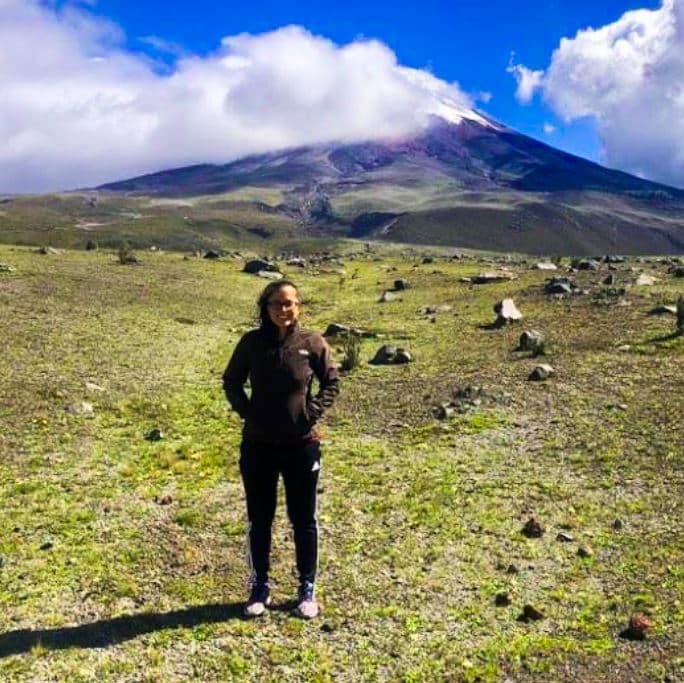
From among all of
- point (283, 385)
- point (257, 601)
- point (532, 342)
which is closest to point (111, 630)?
point (257, 601)

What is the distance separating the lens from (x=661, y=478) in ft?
38.2

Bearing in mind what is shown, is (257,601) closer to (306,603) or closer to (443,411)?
(306,603)

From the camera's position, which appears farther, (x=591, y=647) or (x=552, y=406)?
(x=552, y=406)

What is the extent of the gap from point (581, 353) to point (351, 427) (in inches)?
332

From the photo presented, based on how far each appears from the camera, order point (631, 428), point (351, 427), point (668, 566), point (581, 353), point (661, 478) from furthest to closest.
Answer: point (581, 353), point (351, 427), point (631, 428), point (661, 478), point (668, 566)

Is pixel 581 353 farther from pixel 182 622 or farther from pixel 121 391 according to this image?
pixel 182 622

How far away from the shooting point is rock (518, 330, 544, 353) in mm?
20625

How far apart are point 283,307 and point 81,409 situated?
9212 mm

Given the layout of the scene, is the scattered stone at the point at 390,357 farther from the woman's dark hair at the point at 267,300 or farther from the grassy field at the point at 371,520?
the woman's dark hair at the point at 267,300

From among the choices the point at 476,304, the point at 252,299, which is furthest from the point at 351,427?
the point at 252,299

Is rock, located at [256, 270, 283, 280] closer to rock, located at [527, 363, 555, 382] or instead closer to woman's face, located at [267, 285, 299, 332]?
rock, located at [527, 363, 555, 382]

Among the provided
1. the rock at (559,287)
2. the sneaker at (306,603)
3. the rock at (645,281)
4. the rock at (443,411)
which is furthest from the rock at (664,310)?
the sneaker at (306,603)

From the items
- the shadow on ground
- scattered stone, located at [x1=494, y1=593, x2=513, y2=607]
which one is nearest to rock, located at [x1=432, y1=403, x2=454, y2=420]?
scattered stone, located at [x1=494, y1=593, x2=513, y2=607]

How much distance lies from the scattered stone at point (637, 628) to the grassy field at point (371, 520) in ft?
0.28
